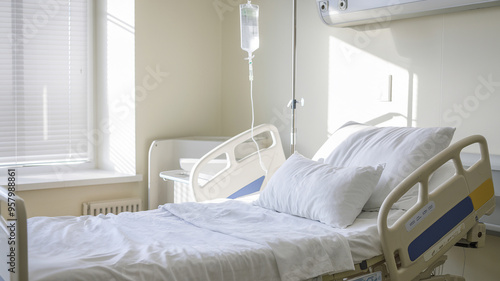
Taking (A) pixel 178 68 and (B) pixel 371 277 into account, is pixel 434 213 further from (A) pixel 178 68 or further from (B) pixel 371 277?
(A) pixel 178 68

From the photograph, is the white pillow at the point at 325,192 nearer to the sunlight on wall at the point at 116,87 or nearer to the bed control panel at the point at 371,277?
the bed control panel at the point at 371,277

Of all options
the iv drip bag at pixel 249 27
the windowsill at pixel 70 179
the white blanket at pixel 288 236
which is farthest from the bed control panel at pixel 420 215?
the windowsill at pixel 70 179

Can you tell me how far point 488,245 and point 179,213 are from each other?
1.37 m

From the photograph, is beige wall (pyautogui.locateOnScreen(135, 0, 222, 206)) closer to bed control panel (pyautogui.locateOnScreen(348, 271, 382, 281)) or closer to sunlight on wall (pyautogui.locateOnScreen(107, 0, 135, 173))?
sunlight on wall (pyautogui.locateOnScreen(107, 0, 135, 173))

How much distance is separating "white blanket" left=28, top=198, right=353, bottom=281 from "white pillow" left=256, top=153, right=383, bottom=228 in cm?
6

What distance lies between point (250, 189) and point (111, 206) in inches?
38.8

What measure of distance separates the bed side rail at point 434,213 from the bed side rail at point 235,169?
115 cm

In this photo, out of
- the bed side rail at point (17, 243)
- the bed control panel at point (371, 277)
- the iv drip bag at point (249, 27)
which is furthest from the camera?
the iv drip bag at point (249, 27)

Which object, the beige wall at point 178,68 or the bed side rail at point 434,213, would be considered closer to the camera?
the bed side rail at point 434,213

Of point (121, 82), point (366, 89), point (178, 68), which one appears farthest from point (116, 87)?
point (366, 89)

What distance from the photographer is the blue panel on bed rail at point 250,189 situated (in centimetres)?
300

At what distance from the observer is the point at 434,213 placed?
193 cm

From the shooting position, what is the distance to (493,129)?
2.38m

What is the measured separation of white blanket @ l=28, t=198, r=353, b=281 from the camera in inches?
60.5
